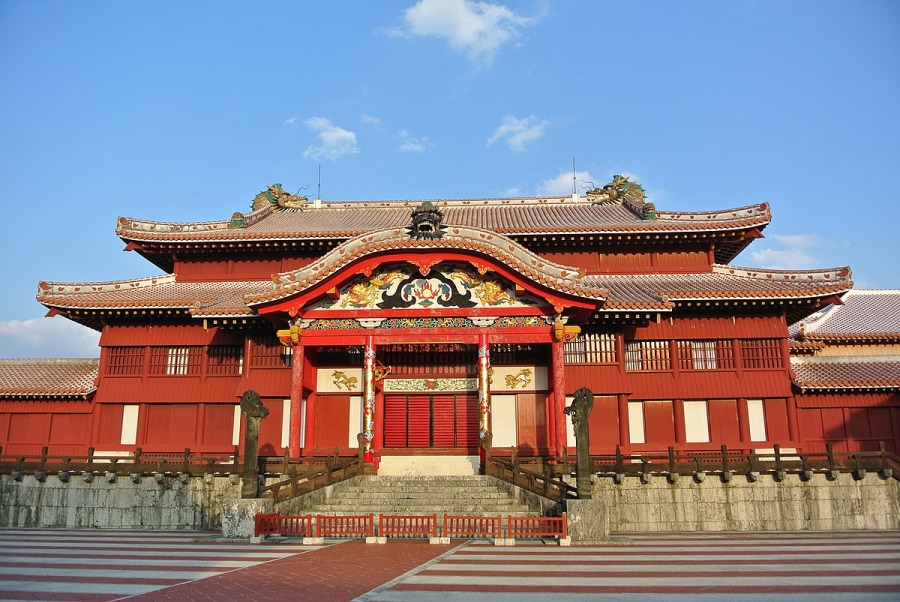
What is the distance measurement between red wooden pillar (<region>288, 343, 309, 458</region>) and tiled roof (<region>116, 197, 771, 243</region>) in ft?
16.1

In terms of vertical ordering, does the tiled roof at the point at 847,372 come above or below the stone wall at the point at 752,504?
above

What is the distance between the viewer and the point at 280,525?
15.2m

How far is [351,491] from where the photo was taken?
1927cm

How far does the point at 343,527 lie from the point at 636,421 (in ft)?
40.0

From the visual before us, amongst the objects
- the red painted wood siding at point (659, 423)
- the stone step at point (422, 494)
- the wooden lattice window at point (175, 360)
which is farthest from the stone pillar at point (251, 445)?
the red painted wood siding at point (659, 423)

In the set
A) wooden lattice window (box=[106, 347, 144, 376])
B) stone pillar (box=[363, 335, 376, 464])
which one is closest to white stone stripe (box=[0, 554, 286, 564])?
stone pillar (box=[363, 335, 376, 464])

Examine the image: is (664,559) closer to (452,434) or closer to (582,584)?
(582,584)

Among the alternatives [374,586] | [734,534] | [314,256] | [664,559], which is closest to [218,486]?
[314,256]

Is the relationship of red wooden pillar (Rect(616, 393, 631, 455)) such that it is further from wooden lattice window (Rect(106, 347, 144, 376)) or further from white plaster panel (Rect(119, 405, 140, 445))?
wooden lattice window (Rect(106, 347, 144, 376))

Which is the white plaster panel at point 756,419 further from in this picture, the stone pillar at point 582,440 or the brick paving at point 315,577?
the brick paving at point 315,577

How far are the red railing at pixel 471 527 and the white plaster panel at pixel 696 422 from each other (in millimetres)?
10438

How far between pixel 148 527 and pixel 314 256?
12.2 meters

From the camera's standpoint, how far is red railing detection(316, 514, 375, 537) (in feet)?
49.4

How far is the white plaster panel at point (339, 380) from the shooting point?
78.8 ft
